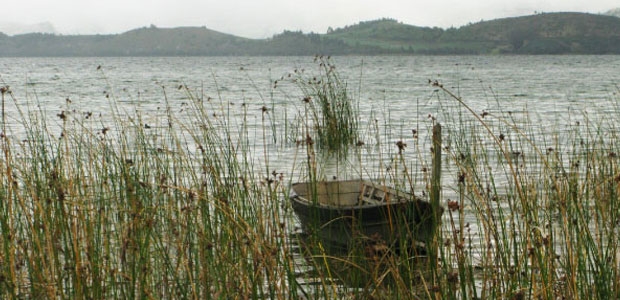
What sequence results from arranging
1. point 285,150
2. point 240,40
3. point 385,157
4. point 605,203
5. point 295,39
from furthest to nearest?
point 240,40, point 295,39, point 285,150, point 385,157, point 605,203

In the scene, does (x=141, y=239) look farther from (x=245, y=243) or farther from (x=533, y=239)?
(x=533, y=239)

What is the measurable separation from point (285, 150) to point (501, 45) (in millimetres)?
132783

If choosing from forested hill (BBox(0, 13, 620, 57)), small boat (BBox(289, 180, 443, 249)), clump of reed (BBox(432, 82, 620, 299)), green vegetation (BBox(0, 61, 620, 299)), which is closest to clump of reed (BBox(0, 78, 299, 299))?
green vegetation (BBox(0, 61, 620, 299))

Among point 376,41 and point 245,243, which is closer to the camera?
point 245,243

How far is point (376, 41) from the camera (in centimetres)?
15750

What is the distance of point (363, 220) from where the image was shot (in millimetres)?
6492

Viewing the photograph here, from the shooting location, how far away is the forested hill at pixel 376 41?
461 feet

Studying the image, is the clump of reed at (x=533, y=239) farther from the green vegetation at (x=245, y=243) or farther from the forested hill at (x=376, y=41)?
the forested hill at (x=376, y=41)

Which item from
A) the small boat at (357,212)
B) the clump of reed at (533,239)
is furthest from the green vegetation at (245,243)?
the small boat at (357,212)

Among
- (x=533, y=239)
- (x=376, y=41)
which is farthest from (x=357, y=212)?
(x=376, y=41)

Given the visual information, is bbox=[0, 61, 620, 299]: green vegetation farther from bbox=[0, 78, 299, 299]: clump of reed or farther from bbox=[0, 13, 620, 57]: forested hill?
bbox=[0, 13, 620, 57]: forested hill

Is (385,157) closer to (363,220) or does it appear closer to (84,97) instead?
(363,220)

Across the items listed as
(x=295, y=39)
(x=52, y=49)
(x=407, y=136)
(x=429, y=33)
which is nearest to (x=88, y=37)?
(x=52, y=49)

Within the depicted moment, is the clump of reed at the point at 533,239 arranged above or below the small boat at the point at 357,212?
above
